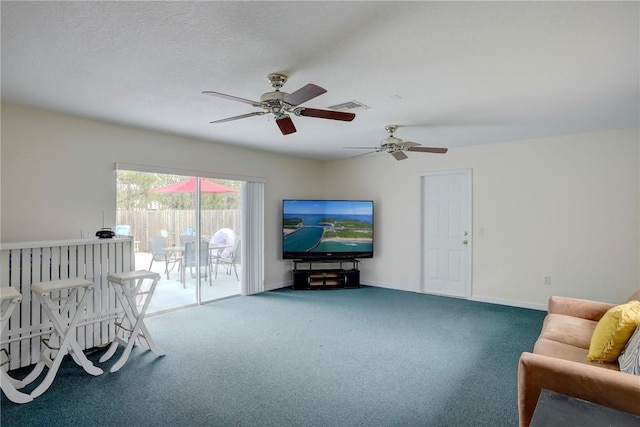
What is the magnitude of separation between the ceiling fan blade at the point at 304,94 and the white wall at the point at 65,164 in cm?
269

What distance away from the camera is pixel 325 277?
19.9 ft

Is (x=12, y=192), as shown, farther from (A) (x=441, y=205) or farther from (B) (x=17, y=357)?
(A) (x=441, y=205)

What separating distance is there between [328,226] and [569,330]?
400 cm

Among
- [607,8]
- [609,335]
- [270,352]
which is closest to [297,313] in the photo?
[270,352]

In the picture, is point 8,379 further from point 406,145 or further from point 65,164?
point 406,145

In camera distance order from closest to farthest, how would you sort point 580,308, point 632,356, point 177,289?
point 632,356
point 580,308
point 177,289

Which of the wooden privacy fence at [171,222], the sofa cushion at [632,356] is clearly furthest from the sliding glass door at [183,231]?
the sofa cushion at [632,356]

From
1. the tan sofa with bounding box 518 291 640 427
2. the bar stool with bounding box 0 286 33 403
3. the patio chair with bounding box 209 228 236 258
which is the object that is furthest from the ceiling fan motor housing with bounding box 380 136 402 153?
the bar stool with bounding box 0 286 33 403

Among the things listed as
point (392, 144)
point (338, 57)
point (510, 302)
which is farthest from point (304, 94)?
point (510, 302)

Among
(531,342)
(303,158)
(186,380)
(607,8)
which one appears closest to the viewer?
(607,8)

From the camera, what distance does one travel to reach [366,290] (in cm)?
603

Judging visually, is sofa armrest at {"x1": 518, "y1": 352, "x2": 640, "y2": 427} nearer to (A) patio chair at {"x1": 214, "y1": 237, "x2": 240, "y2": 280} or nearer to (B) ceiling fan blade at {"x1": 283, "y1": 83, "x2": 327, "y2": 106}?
(B) ceiling fan blade at {"x1": 283, "y1": 83, "x2": 327, "y2": 106}

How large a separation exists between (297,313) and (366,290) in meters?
1.79

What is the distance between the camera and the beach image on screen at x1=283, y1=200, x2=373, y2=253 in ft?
20.0
